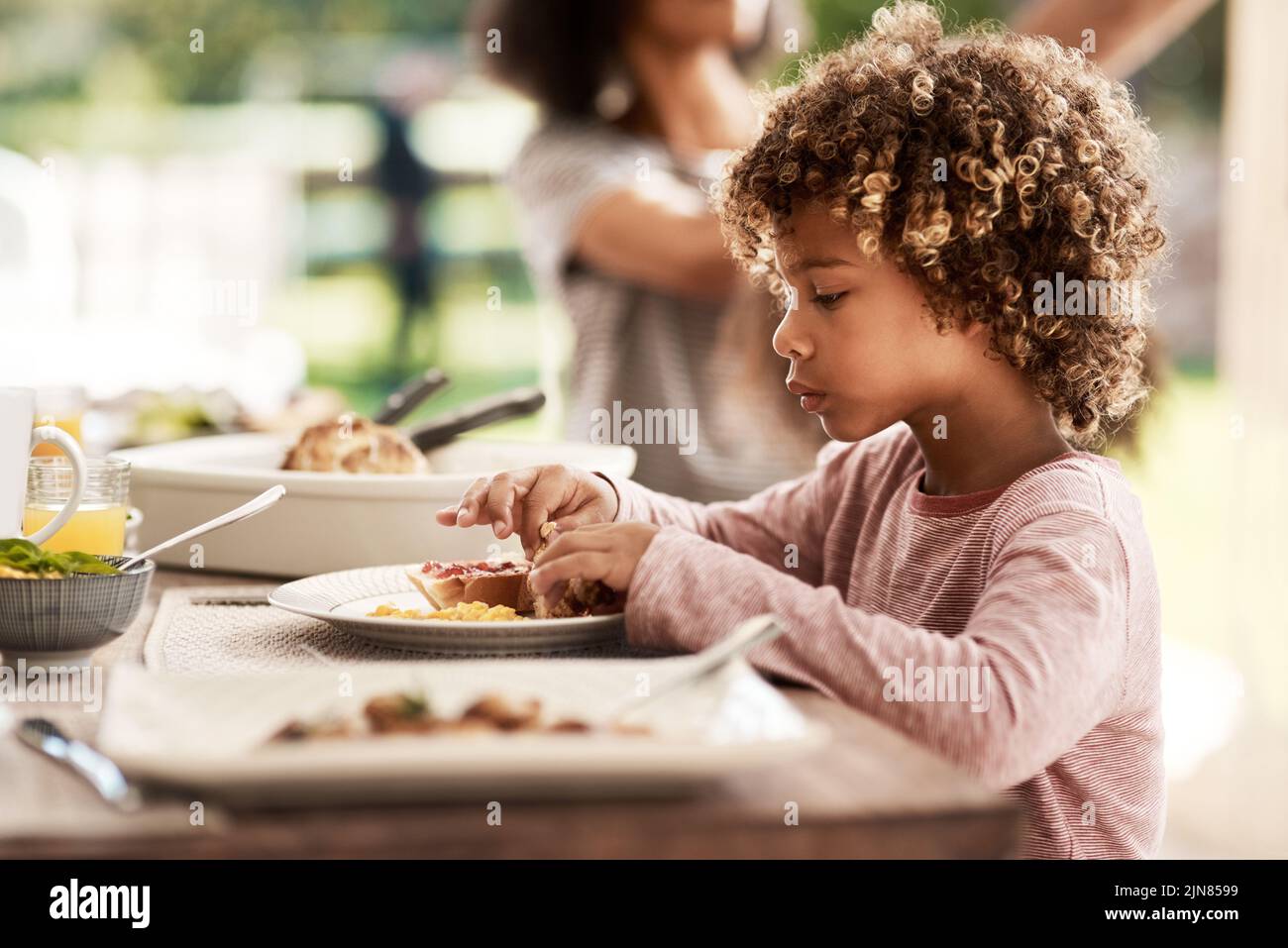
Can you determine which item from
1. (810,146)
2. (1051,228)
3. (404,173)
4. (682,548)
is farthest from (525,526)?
(404,173)

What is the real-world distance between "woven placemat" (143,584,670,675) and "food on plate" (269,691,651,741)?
258 mm

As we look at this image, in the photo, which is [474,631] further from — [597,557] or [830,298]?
[830,298]

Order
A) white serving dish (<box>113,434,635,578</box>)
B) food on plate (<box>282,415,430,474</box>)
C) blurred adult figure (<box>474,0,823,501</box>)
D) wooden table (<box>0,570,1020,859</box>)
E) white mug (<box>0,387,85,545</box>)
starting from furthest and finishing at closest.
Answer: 1. blurred adult figure (<box>474,0,823,501</box>)
2. food on plate (<box>282,415,430,474</box>)
3. white serving dish (<box>113,434,635,578</box>)
4. white mug (<box>0,387,85,545</box>)
5. wooden table (<box>0,570,1020,859</box>)

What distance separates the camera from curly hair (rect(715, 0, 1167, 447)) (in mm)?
1206

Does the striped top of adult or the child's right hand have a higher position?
the striped top of adult

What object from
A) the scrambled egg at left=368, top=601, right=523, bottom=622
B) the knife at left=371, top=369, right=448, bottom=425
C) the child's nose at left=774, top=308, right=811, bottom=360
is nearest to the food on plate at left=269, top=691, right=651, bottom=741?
the scrambled egg at left=368, top=601, right=523, bottom=622

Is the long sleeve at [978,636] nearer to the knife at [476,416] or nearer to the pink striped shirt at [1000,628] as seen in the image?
the pink striped shirt at [1000,628]

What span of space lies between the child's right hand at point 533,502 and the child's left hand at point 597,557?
209 millimetres

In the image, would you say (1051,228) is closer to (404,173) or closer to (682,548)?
(682,548)

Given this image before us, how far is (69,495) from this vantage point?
121 cm

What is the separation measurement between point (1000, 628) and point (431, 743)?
1.31 feet

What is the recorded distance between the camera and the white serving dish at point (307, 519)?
1373 mm

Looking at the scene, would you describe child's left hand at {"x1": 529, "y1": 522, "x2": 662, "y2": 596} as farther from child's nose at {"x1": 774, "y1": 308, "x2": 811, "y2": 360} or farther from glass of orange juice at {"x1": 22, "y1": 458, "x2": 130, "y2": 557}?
glass of orange juice at {"x1": 22, "y1": 458, "x2": 130, "y2": 557}
